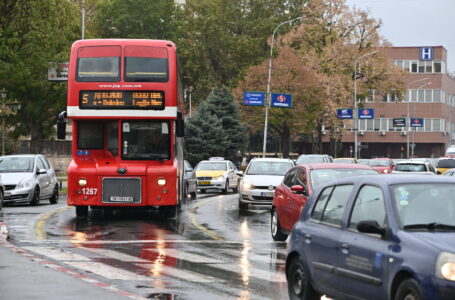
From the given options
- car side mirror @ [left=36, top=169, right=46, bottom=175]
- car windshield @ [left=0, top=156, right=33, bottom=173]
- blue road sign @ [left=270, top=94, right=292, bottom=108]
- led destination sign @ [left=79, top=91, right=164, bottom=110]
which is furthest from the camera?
blue road sign @ [left=270, top=94, right=292, bottom=108]

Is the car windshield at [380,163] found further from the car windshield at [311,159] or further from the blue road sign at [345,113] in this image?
the blue road sign at [345,113]

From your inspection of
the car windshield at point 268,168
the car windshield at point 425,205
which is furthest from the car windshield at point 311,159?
the car windshield at point 425,205

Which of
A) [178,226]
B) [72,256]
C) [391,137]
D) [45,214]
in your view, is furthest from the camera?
[391,137]

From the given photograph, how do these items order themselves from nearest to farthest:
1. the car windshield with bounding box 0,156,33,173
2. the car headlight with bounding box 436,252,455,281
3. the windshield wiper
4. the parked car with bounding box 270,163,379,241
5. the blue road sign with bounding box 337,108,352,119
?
the car headlight with bounding box 436,252,455,281, the windshield wiper, the parked car with bounding box 270,163,379,241, the car windshield with bounding box 0,156,33,173, the blue road sign with bounding box 337,108,352,119

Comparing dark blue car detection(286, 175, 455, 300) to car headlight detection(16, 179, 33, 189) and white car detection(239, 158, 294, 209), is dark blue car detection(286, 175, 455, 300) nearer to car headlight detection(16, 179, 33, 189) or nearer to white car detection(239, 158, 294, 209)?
white car detection(239, 158, 294, 209)

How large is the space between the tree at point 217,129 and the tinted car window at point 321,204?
62.8 metres

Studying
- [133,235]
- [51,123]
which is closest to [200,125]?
[51,123]

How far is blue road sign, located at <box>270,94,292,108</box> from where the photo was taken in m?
73.7

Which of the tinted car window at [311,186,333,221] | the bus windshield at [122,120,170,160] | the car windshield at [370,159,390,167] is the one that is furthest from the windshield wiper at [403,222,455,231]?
the car windshield at [370,159,390,167]

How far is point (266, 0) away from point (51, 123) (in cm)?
3036

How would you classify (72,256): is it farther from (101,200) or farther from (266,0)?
(266,0)

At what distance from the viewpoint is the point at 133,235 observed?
18938mm

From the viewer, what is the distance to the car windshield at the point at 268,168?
28.9m

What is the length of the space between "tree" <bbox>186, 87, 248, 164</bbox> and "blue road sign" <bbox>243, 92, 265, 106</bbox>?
2012mm
